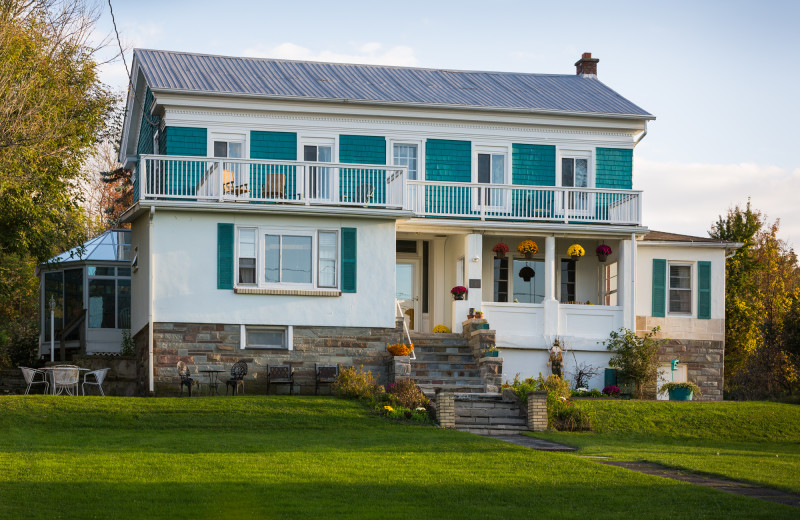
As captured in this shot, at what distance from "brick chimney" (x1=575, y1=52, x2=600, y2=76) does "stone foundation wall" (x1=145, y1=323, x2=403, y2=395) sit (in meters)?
12.2

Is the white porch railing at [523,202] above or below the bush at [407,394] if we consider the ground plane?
above

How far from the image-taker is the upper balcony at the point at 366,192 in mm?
21625

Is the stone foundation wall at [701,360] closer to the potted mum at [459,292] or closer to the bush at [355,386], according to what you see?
the potted mum at [459,292]

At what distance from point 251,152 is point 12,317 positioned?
1496 cm

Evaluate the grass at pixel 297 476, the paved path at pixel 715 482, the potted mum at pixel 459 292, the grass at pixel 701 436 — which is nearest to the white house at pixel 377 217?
the potted mum at pixel 459 292

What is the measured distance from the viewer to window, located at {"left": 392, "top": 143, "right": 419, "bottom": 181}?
25.2m

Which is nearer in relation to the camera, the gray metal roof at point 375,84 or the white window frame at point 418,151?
the gray metal roof at point 375,84

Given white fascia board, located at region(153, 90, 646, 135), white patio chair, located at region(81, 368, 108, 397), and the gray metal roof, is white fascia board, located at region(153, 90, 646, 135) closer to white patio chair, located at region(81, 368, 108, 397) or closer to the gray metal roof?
the gray metal roof

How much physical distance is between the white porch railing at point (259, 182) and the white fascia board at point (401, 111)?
1.95 m

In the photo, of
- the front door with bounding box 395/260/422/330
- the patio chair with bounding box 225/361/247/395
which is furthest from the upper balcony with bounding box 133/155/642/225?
the patio chair with bounding box 225/361/247/395

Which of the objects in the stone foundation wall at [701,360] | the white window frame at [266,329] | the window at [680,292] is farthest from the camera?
the window at [680,292]

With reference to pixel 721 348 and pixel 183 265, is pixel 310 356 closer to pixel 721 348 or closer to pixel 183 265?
pixel 183 265

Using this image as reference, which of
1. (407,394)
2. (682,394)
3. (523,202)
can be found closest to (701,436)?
(682,394)

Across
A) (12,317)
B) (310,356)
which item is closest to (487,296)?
(310,356)
